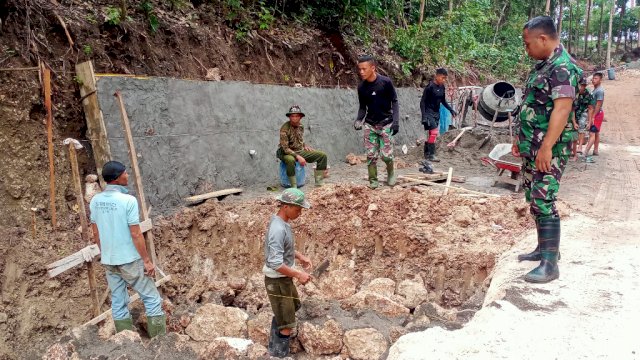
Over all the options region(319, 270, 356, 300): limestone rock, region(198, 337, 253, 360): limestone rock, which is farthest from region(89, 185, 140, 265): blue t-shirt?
region(319, 270, 356, 300): limestone rock

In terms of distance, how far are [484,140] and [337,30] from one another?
→ 15.3 feet

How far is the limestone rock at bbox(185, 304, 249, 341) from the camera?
461cm

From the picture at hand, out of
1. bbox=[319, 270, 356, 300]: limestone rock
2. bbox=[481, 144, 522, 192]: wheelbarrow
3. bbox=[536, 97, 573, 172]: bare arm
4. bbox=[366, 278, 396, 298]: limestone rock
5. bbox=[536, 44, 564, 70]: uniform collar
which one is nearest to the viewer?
bbox=[536, 97, 573, 172]: bare arm

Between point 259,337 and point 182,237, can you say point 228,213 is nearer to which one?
point 182,237

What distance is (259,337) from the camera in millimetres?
4523

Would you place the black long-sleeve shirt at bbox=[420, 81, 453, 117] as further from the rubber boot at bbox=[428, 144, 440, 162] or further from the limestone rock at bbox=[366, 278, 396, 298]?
the limestone rock at bbox=[366, 278, 396, 298]

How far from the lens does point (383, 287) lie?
201 inches

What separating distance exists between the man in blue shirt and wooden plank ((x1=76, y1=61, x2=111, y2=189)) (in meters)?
1.95

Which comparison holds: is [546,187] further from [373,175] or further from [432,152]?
[432,152]

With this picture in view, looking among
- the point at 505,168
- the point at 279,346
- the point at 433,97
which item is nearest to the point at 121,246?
the point at 279,346

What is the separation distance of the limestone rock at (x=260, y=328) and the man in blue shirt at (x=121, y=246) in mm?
842

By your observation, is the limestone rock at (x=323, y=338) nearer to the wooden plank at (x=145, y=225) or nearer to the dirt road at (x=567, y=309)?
the dirt road at (x=567, y=309)

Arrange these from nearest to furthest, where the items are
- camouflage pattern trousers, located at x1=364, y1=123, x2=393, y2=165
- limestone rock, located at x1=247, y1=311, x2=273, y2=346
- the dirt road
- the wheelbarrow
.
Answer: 1. the dirt road
2. limestone rock, located at x1=247, y1=311, x2=273, y2=346
3. camouflage pattern trousers, located at x1=364, y1=123, x2=393, y2=165
4. the wheelbarrow

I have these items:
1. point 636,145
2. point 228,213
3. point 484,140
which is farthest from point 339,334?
point 636,145
